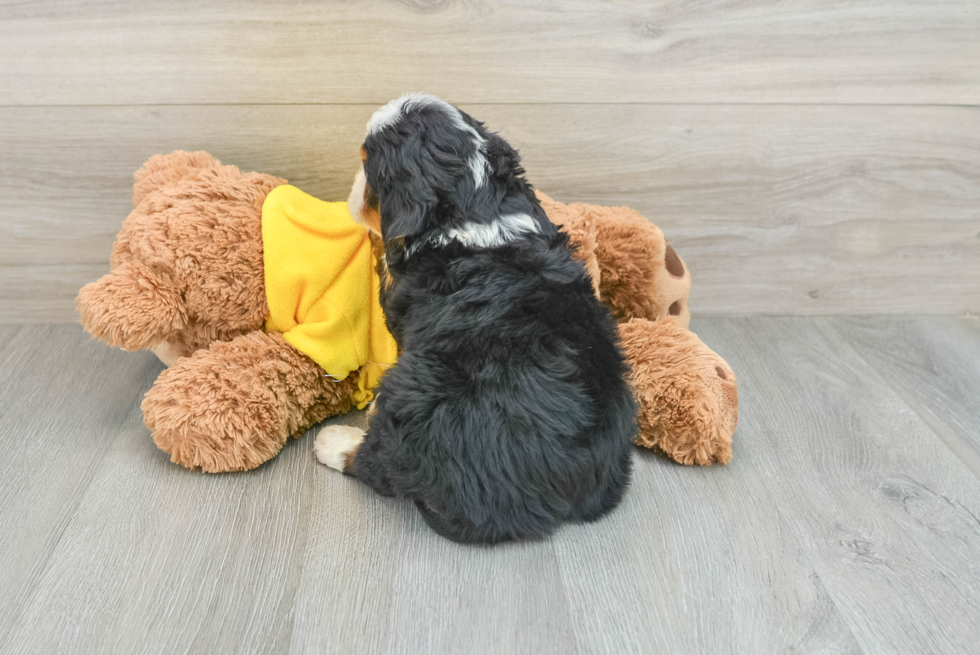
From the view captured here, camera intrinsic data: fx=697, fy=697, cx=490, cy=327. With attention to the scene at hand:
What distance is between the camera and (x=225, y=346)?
4.33 feet

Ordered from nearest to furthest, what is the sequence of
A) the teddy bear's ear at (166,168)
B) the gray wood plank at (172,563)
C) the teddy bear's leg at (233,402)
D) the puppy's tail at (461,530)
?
the gray wood plank at (172,563) < the puppy's tail at (461,530) < the teddy bear's leg at (233,402) < the teddy bear's ear at (166,168)

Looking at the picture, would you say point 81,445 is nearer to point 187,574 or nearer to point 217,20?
point 187,574

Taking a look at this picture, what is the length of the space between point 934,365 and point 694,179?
2.43ft

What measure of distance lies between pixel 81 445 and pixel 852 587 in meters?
1.36

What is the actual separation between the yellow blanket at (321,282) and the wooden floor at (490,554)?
0.73ft

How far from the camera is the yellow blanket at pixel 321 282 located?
4.31ft

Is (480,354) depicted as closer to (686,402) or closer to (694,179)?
(686,402)

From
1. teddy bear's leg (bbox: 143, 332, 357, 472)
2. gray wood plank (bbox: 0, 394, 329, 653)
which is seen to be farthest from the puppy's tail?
teddy bear's leg (bbox: 143, 332, 357, 472)

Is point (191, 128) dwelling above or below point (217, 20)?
below

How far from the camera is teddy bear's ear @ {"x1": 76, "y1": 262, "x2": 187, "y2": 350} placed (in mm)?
1225

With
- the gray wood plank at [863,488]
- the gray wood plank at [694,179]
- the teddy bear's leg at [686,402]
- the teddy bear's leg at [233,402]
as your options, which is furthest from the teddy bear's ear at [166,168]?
the gray wood plank at [863,488]

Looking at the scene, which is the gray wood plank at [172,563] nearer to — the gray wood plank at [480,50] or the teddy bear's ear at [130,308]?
the teddy bear's ear at [130,308]

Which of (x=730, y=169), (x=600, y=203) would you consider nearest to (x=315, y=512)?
A: (x=600, y=203)

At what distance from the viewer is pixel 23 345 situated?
164 cm
